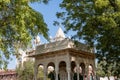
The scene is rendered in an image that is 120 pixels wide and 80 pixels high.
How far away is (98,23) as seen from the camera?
18938mm

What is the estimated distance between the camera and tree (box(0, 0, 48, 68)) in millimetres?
14367

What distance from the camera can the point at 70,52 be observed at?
26844 mm

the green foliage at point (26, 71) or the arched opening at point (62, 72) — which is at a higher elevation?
the green foliage at point (26, 71)

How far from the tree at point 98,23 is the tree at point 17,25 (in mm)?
4303

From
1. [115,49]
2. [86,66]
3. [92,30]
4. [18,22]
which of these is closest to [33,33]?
[18,22]

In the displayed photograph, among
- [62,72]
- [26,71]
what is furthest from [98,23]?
[26,71]

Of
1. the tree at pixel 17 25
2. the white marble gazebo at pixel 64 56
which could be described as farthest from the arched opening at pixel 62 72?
the tree at pixel 17 25

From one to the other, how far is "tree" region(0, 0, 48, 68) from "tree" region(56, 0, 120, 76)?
4.30m

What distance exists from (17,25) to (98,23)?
674 centimetres

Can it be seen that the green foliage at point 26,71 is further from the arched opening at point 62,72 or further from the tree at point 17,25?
the tree at point 17,25

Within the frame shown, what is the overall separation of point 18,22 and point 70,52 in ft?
43.0

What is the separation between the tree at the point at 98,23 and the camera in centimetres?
1739

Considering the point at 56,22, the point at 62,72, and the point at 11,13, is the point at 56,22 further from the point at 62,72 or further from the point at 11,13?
the point at 62,72

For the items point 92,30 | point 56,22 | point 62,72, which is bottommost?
point 62,72
